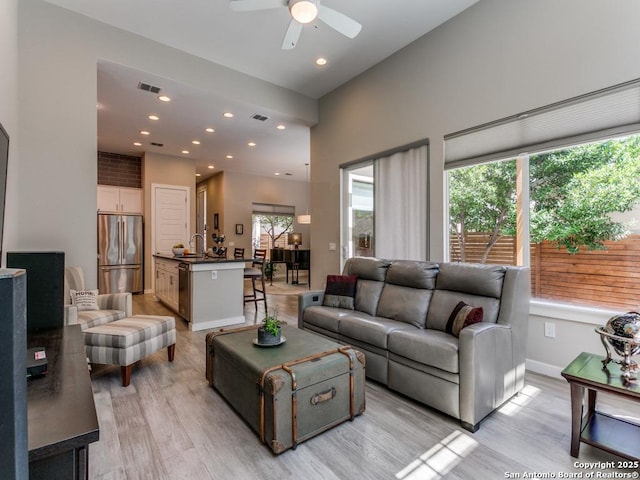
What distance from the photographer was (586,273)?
277 centimetres

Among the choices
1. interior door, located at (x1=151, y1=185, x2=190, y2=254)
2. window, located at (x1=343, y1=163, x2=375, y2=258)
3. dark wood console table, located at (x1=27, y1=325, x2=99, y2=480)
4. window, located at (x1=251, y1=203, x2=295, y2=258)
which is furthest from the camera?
window, located at (x1=251, y1=203, x2=295, y2=258)

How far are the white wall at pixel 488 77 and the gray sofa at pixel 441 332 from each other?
71 cm

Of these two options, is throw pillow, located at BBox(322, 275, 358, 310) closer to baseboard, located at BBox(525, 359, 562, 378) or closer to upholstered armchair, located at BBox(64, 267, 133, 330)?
baseboard, located at BBox(525, 359, 562, 378)

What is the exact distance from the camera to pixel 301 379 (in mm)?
1922

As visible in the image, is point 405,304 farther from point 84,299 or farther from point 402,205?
point 84,299

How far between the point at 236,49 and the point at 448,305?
3911mm

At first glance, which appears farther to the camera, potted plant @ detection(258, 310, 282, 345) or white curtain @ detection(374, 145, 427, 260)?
Answer: white curtain @ detection(374, 145, 427, 260)

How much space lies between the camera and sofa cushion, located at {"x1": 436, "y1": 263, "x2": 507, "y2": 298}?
101 inches

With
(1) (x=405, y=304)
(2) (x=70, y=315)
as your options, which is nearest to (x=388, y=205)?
(1) (x=405, y=304)

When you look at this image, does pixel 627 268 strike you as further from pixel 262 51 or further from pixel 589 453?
pixel 262 51

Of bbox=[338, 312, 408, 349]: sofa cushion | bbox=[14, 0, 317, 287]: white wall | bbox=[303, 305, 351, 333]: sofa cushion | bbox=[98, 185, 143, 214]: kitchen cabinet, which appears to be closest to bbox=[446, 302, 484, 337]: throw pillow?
bbox=[338, 312, 408, 349]: sofa cushion

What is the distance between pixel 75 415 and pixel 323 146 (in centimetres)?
487

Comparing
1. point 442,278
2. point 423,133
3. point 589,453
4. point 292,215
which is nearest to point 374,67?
point 423,133

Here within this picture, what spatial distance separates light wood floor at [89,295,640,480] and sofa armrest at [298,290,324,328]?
126 centimetres
